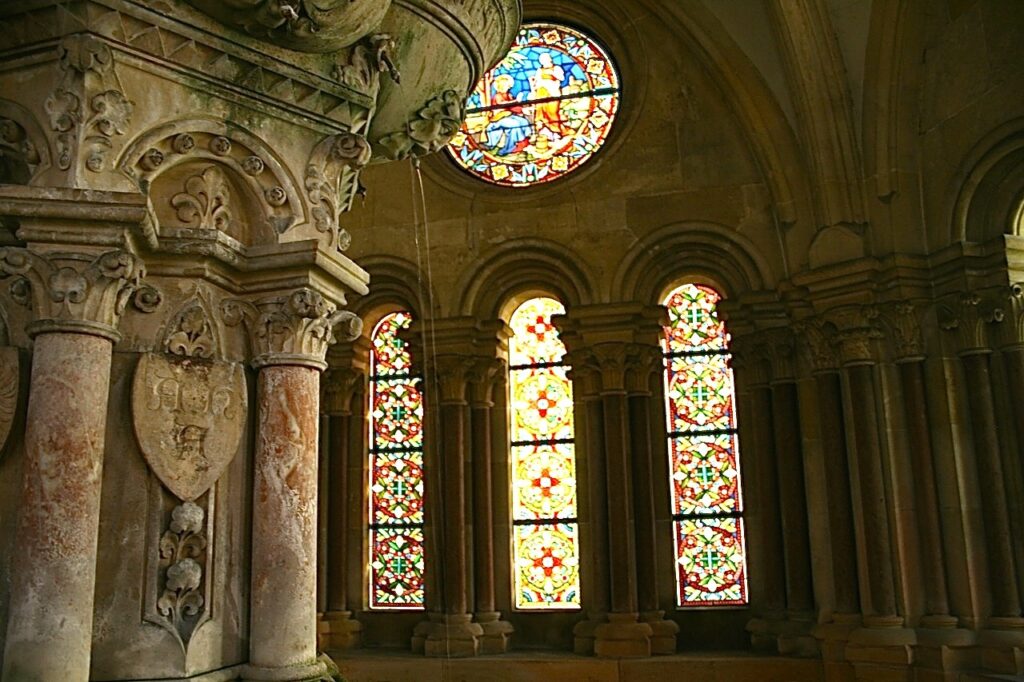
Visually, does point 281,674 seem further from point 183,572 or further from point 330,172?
point 330,172

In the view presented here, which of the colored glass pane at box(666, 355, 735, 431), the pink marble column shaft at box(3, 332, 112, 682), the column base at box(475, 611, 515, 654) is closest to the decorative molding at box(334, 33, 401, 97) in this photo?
the pink marble column shaft at box(3, 332, 112, 682)

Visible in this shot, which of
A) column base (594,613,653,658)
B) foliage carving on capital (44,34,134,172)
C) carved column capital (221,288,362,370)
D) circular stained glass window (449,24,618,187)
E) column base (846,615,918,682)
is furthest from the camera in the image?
circular stained glass window (449,24,618,187)

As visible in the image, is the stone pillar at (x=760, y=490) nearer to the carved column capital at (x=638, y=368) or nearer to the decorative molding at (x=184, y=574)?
the carved column capital at (x=638, y=368)

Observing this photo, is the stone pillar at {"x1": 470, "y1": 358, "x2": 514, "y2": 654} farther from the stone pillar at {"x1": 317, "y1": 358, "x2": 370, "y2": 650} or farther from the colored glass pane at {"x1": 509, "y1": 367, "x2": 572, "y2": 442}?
the stone pillar at {"x1": 317, "y1": 358, "x2": 370, "y2": 650}

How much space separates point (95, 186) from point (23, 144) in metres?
0.32

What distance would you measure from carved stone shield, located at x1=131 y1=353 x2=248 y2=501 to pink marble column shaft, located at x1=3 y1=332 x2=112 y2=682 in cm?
21

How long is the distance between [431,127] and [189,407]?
5.65 ft

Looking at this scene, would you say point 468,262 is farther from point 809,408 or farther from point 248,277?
point 248,277

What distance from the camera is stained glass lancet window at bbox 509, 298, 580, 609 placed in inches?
338

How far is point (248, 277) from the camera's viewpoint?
3.73m

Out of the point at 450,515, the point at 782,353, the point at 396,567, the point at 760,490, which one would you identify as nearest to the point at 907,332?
the point at 782,353

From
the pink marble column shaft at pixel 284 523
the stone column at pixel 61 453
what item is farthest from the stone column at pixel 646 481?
the stone column at pixel 61 453

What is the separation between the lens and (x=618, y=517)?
813 cm

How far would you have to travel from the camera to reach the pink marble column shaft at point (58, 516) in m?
2.97
